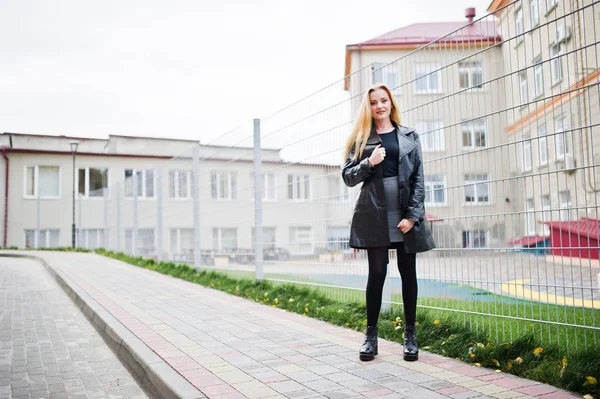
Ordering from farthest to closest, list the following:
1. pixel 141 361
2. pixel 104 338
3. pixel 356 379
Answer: pixel 104 338 < pixel 141 361 < pixel 356 379

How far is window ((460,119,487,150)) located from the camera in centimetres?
462

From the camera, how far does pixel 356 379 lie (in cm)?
381

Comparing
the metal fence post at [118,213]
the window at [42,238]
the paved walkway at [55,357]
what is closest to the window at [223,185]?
the paved walkway at [55,357]

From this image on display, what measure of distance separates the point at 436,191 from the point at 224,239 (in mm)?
6259

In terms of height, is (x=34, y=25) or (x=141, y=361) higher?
(x=34, y=25)

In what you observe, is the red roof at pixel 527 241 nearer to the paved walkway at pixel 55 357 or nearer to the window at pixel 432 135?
the window at pixel 432 135

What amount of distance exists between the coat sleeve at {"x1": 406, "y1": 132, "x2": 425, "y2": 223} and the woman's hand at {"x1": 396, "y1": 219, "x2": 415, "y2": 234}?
0.10ft

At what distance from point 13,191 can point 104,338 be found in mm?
28681

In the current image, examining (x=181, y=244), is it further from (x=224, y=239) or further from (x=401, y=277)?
(x=401, y=277)

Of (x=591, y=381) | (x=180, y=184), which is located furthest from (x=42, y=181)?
(x=591, y=381)

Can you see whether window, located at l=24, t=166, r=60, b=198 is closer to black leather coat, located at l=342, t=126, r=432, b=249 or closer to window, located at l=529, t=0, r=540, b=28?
black leather coat, located at l=342, t=126, r=432, b=249

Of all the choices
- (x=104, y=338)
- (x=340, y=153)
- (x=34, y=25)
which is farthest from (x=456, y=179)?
(x=34, y=25)

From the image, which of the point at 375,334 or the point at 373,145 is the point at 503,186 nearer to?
the point at 373,145

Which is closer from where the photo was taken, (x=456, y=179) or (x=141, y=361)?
(x=141, y=361)
